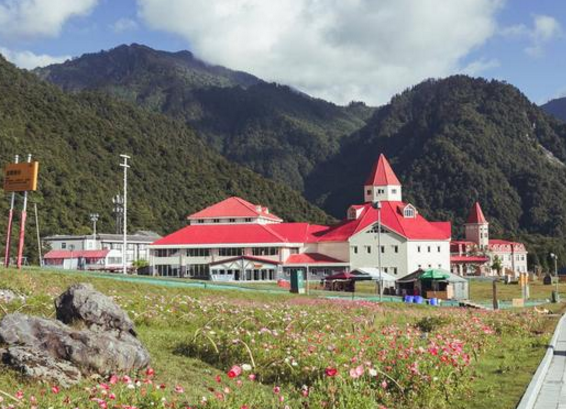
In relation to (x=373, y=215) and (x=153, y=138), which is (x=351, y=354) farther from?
(x=153, y=138)

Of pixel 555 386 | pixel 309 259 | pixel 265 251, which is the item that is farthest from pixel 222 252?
pixel 555 386

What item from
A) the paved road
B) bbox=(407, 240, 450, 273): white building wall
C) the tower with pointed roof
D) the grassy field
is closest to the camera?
the grassy field

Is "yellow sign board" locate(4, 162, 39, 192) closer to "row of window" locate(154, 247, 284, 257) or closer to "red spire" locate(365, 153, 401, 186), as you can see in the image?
"row of window" locate(154, 247, 284, 257)

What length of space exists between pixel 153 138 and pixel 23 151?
62552mm

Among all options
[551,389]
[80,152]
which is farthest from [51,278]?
[80,152]

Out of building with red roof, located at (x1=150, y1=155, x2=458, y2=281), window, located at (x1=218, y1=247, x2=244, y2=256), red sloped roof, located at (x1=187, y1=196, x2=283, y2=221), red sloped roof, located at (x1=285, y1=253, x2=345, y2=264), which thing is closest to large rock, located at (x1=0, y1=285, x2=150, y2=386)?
building with red roof, located at (x1=150, y1=155, x2=458, y2=281)

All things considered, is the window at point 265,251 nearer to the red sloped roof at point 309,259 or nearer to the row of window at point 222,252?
the row of window at point 222,252

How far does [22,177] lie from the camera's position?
30359 millimetres

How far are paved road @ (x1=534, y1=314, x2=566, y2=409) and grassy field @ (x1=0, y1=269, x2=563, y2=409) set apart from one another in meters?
0.41

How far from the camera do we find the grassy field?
907 centimetres

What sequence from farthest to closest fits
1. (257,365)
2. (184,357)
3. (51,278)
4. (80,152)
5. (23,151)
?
(80,152), (23,151), (51,278), (184,357), (257,365)

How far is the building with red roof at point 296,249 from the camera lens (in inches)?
2795

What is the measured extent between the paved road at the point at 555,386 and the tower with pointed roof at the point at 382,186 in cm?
6694

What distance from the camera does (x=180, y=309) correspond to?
21047 millimetres
